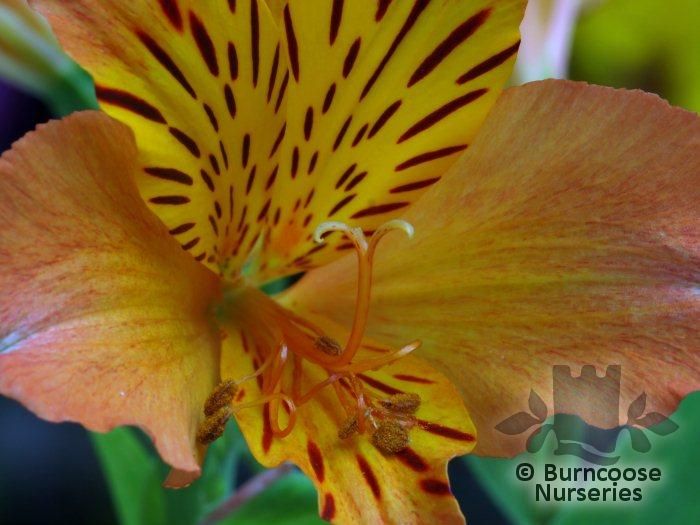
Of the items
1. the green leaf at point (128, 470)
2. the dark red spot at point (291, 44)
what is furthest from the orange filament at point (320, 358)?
the green leaf at point (128, 470)

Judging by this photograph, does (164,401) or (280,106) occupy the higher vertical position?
(280,106)

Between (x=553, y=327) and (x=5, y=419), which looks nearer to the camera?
(x=553, y=327)

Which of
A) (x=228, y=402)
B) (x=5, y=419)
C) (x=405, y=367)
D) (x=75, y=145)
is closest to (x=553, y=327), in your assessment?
(x=405, y=367)

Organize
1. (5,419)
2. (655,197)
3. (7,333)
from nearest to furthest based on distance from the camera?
(7,333), (655,197), (5,419)

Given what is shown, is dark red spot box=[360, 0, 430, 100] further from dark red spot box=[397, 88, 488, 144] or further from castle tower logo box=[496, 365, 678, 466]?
castle tower logo box=[496, 365, 678, 466]

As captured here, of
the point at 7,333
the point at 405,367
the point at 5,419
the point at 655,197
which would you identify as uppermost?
the point at 655,197

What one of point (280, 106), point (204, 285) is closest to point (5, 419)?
point (204, 285)

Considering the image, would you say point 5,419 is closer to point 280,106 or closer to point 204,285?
point 204,285

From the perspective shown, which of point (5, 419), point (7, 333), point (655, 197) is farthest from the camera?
Answer: point (5, 419)
